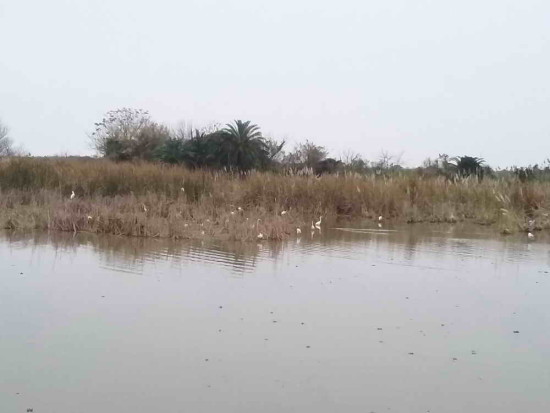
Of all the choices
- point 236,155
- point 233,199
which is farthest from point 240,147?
point 233,199

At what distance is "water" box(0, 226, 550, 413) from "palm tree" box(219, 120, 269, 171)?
1985cm

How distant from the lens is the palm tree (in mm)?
29344

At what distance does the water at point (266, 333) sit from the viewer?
412 centimetres

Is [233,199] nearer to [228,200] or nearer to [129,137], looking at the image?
[228,200]

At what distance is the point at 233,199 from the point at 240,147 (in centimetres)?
1281

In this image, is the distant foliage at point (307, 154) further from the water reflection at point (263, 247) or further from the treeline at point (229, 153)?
the water reflection at point (263, 247)

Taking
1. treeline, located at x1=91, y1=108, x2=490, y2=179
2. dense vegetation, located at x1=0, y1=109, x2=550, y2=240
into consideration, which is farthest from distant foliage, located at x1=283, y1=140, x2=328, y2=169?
dense vegetation, located at x1=0, y1=109, x2=550, y2=240

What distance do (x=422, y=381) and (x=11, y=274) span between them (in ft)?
17.7

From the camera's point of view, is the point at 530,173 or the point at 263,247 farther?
the point at 530,173

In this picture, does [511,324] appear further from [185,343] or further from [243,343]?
[185,343]

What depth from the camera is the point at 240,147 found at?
96.3 ft

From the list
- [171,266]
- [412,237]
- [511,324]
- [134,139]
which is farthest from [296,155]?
[511,324]

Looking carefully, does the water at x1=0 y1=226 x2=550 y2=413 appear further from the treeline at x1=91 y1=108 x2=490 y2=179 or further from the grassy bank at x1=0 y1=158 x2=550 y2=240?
the treeline at x1=91 y1=108 x2=490 y2=179

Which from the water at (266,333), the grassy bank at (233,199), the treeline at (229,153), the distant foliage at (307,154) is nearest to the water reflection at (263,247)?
the water at (266,333)
